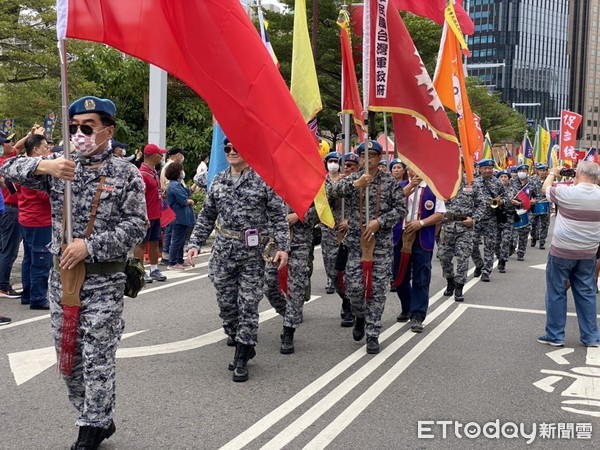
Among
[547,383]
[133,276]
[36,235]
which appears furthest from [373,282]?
[36,235]

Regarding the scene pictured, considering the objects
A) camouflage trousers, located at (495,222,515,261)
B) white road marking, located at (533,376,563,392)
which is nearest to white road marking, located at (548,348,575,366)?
white road marking, located at (533,376,563,392)

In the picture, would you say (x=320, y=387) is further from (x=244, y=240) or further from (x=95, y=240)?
(x=95, y=240)

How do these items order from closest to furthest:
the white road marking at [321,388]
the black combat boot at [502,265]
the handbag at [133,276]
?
1. the handbag at [133,276]
2. the white road marking at [321,388]
3. the black combat boot at [502,265]

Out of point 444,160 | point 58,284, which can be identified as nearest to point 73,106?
point 58,284

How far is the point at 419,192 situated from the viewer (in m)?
8.50

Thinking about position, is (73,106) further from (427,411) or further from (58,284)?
(427,411)

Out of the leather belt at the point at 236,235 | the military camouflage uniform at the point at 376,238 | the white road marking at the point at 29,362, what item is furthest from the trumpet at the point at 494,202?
the white road marking at the point at 29,362

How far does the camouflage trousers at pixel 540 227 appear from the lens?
1873 cm

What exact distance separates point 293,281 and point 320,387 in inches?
62.7

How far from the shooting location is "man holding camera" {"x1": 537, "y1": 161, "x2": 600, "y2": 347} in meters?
7.12

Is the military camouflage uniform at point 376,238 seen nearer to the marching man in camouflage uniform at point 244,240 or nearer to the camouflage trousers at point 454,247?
the marching man in camouflage uniform at point 244,240

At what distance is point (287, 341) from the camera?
6809 millimetres

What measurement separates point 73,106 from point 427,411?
3.24m

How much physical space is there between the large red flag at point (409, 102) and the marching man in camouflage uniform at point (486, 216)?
4.81 metres
